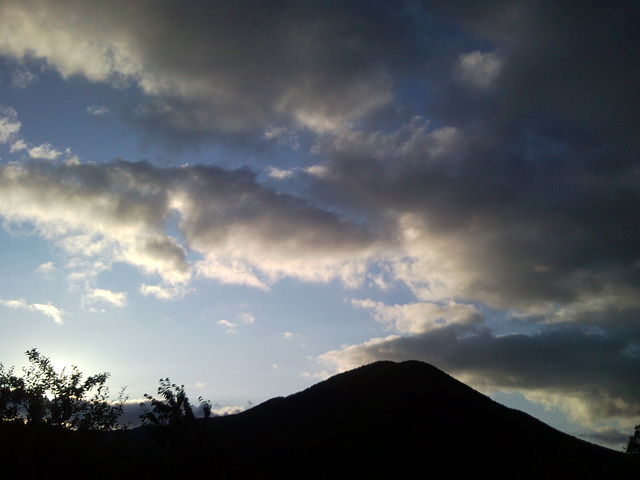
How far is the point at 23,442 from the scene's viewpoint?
14977mm

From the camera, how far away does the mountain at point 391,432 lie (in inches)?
2347

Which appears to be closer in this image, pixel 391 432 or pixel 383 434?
pixel 383 434

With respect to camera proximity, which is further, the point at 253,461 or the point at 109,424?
the point at 253,461

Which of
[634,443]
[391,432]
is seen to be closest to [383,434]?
[391,432]

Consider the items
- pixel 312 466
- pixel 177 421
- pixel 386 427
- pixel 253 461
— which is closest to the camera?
pixel 177 421

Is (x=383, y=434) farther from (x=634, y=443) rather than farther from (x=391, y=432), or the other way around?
(x=634, y=443)

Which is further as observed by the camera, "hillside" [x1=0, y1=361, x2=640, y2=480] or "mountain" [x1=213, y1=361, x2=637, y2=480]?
"mountain" [x1=213, y1=361, x2=637, y2=480]

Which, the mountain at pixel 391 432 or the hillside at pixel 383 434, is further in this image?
the mountain at pixel 391 432

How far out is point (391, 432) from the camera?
67062 millimetres

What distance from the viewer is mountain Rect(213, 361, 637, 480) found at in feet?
196

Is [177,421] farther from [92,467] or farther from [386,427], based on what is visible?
[386,427]

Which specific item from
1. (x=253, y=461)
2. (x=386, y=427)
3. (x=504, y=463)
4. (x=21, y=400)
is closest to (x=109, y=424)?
(x=21, y=400)

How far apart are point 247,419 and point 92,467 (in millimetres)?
76232

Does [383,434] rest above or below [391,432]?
below
